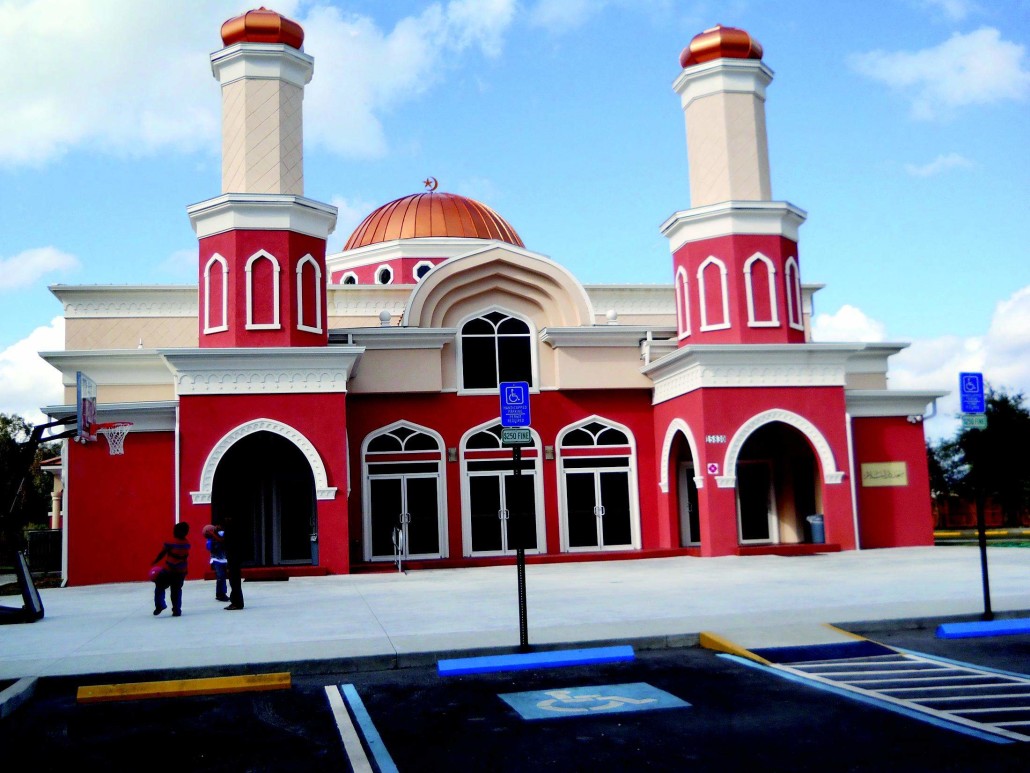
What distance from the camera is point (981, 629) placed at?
35.2 feet

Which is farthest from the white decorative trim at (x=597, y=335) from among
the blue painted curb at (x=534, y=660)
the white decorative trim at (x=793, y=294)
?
the blue painted curb at (x=534, y=660)

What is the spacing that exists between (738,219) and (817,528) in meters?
7.48

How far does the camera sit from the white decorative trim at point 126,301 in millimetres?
29516

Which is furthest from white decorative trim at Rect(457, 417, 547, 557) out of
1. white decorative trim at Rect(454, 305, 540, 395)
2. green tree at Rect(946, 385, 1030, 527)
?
green tree at Rect(946, 385, 1030, 527)

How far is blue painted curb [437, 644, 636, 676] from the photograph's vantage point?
31.4 feet

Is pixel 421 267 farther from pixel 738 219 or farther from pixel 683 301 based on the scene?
pixel 738 219

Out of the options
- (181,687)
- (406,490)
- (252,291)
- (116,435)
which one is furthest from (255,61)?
(181,687)

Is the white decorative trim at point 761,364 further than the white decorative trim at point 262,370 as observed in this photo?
Yes

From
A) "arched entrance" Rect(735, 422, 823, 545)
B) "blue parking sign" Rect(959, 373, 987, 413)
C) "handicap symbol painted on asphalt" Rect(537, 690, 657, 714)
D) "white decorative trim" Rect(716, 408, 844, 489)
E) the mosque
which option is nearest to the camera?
"handicap symbol painted on asphalt" Rect(537, 690, 657, 714)

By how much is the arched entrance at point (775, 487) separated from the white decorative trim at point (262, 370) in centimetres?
1034

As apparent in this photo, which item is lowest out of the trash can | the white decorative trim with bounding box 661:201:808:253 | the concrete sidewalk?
the concrete sidewalk

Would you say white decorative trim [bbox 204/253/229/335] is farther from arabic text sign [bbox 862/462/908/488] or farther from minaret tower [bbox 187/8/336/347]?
arabic text sign [bbox 862/462/908/488]

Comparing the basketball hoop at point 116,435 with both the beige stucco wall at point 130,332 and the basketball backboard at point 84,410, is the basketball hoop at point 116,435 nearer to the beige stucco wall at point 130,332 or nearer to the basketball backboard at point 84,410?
the basketball backboard at point 84,410

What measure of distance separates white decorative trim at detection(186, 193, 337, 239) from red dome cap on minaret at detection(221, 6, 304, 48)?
12.5 ft
